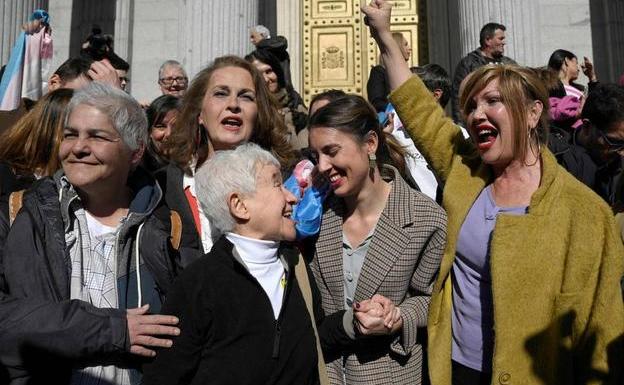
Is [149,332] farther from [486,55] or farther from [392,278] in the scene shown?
[486,55]

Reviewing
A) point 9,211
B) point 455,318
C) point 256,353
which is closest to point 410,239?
point 455,318

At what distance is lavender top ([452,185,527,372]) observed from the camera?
2.82 m

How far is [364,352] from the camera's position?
3.09m

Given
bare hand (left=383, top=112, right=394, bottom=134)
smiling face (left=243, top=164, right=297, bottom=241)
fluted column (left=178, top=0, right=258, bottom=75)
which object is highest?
fluted column (left=178, top=0, right=258, bottom=75)

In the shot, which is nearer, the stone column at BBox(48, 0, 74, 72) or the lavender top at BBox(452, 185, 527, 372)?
the lavender top at BBox(452, 185, 527, 372)

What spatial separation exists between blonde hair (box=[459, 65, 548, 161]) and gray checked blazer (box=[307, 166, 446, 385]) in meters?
0.58

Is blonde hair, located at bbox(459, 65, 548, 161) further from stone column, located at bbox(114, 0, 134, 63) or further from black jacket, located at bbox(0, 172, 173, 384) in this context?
stone column, located at bbox(114, 0, 134, 63)

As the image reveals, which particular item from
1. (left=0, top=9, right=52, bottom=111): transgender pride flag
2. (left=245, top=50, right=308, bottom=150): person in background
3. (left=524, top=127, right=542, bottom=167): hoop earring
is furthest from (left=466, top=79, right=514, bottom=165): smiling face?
(left=0, top=9, right=52, bottom=111): transgender pride flag

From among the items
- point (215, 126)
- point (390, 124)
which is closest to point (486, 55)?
point (390, 124)

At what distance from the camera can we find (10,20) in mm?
8805

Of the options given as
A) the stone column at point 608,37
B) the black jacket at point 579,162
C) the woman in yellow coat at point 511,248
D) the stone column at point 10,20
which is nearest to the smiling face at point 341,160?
the woman in yellow coat at point 511,248

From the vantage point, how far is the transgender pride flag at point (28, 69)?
5.28 m

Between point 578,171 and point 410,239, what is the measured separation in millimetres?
2589

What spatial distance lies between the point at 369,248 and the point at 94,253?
134cm
